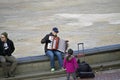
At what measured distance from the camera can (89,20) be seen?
88.5 ft

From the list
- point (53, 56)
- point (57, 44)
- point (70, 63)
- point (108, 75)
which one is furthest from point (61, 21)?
point (70, 63)

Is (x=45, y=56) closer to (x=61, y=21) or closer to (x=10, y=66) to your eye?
(x=10, y=66)

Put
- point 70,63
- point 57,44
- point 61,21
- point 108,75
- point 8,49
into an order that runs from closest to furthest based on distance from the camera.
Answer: point 70,63 → point 8,49 → point 108,75 → point 57,44 → point 61,21

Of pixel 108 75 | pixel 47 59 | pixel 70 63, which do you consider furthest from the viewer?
pixel 47 59

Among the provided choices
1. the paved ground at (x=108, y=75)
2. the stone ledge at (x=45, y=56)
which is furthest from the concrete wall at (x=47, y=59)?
the paved ground at (x=108, y=75)

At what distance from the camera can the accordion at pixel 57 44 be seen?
15.8 m

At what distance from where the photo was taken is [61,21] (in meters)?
27.0

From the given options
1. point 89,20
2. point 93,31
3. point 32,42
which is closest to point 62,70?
point 32,42

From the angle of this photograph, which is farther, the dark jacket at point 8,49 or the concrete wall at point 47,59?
the concrete wall at point 47,59

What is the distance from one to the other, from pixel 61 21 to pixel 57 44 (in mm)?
11191

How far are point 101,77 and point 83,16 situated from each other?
44.2 feet

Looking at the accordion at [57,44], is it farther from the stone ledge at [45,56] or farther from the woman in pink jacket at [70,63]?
the woman in pink jacket at [70,63]

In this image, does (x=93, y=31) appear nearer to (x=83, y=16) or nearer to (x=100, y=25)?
(x=100, y=25)

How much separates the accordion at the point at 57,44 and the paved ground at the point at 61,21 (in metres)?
3.05
